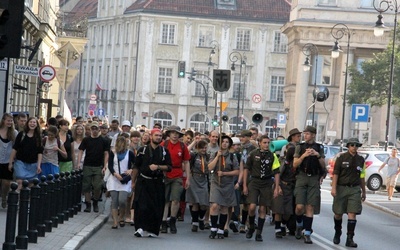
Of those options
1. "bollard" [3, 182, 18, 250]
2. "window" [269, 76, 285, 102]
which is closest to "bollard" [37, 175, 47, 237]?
"bollard" [3, 182, 18, 250]

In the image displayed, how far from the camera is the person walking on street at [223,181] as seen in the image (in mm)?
24234

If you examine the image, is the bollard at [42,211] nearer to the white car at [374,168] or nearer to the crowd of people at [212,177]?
the crowd of people at [212,177]

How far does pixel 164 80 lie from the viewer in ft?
435

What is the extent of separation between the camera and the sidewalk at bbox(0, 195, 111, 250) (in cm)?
1950

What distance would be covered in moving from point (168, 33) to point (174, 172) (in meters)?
108

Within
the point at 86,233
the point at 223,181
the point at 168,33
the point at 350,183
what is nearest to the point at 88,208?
the point at 223,181

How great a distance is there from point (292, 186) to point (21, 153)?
4713 millimetres

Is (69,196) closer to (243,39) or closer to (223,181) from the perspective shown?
(223,181)

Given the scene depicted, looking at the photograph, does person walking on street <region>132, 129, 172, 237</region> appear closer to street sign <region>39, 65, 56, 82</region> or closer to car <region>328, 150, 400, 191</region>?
street sign <region>39, 65, 56, 82</region>

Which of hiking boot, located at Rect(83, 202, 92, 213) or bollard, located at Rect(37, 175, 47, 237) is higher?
bollard, located at Rect(37, 175, 47, 237)

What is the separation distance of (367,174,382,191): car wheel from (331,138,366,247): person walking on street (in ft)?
92.4

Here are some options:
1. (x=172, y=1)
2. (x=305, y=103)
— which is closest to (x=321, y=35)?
(x=305, y=103)

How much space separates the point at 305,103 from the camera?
113 metres

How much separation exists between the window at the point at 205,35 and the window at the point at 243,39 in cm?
246
